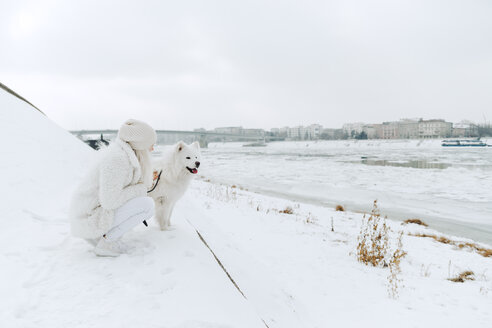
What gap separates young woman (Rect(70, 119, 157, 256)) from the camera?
2.57m

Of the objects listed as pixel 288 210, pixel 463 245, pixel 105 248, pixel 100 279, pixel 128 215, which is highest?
pixel 128 215

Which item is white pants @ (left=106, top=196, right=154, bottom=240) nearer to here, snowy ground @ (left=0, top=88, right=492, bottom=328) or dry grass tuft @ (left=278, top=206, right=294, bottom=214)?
snowy ground @ (left=0, top=88, right=492, bottom=328)

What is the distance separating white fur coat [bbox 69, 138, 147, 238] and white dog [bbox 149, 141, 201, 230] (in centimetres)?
90

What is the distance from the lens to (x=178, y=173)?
11.8 ft

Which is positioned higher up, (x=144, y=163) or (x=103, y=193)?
(x=144, y=163)

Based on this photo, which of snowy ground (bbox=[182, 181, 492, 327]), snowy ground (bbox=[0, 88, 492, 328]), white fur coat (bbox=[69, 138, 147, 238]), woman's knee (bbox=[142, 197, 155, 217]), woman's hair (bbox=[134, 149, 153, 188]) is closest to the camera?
snowy ground (bbox=[0, 88, 492, 328])

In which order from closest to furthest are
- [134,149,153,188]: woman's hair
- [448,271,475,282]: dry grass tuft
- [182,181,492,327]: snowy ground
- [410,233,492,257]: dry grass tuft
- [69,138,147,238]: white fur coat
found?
[69,138,147,238]: white fur coat, [134,149,153,188]: woman's hair, [182,181,492,327]: snowy ground, [448,271,475,282]: dry grass tuft, [410,233,492,257]: dry grass tuft

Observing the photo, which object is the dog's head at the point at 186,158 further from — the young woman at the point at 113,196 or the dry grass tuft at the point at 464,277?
the dry grass tuft at the point at 464,277

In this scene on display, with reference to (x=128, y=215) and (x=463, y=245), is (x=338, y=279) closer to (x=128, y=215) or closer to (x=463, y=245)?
(x=128, y=215)

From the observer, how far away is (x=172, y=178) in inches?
143

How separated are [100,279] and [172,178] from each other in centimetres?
152

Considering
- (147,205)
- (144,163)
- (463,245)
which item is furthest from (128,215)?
(463,245)

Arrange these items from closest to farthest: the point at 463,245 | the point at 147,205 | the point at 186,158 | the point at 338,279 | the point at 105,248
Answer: the point at 105,248, the point at 147,205, the point at 186,158, the point at 338,279, the point at 463,245

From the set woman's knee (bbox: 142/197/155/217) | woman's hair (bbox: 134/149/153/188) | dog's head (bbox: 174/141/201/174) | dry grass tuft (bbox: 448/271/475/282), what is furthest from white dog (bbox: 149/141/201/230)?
dry grass tuft (bbox: 448/271/475/282)
